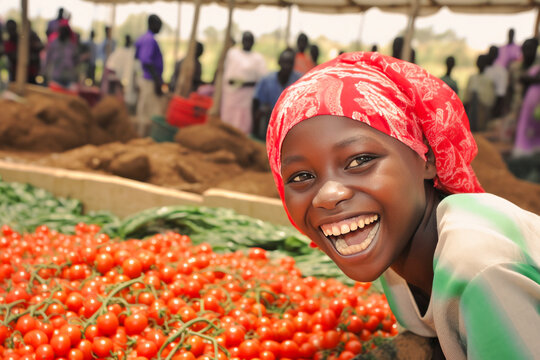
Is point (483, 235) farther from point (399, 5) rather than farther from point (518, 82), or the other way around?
point (399, 5)

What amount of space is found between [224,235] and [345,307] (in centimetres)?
116

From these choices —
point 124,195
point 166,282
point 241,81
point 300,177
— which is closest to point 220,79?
point 241,81

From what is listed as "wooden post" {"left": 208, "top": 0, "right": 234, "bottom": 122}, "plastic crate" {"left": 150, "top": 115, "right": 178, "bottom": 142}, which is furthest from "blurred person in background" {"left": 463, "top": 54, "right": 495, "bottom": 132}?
"plastic crate" {"left": 150, "top": 115, "right": 178, "bottom": 142}

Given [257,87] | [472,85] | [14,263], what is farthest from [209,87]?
[14,263]

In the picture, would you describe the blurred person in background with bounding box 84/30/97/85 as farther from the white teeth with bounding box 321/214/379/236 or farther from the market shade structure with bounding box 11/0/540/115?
the white teeth with bounding box 321/214/379/236

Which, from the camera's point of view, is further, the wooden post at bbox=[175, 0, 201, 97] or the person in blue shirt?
the wooden post at bbox=[175, 0, 201, 97]

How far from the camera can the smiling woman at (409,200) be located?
1.02 meters

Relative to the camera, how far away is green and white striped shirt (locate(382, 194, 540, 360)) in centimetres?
100

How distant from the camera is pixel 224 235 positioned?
3.16 m

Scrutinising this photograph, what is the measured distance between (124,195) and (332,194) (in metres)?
2.84

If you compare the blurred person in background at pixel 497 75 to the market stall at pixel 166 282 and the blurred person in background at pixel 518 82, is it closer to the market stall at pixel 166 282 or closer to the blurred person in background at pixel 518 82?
the blurred person in background at pixel 518 82

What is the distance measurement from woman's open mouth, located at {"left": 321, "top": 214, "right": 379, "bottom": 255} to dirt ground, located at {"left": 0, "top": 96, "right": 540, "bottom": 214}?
416cm

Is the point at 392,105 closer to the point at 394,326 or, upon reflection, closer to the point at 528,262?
the point at 528,262

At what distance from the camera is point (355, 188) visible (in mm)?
1264
